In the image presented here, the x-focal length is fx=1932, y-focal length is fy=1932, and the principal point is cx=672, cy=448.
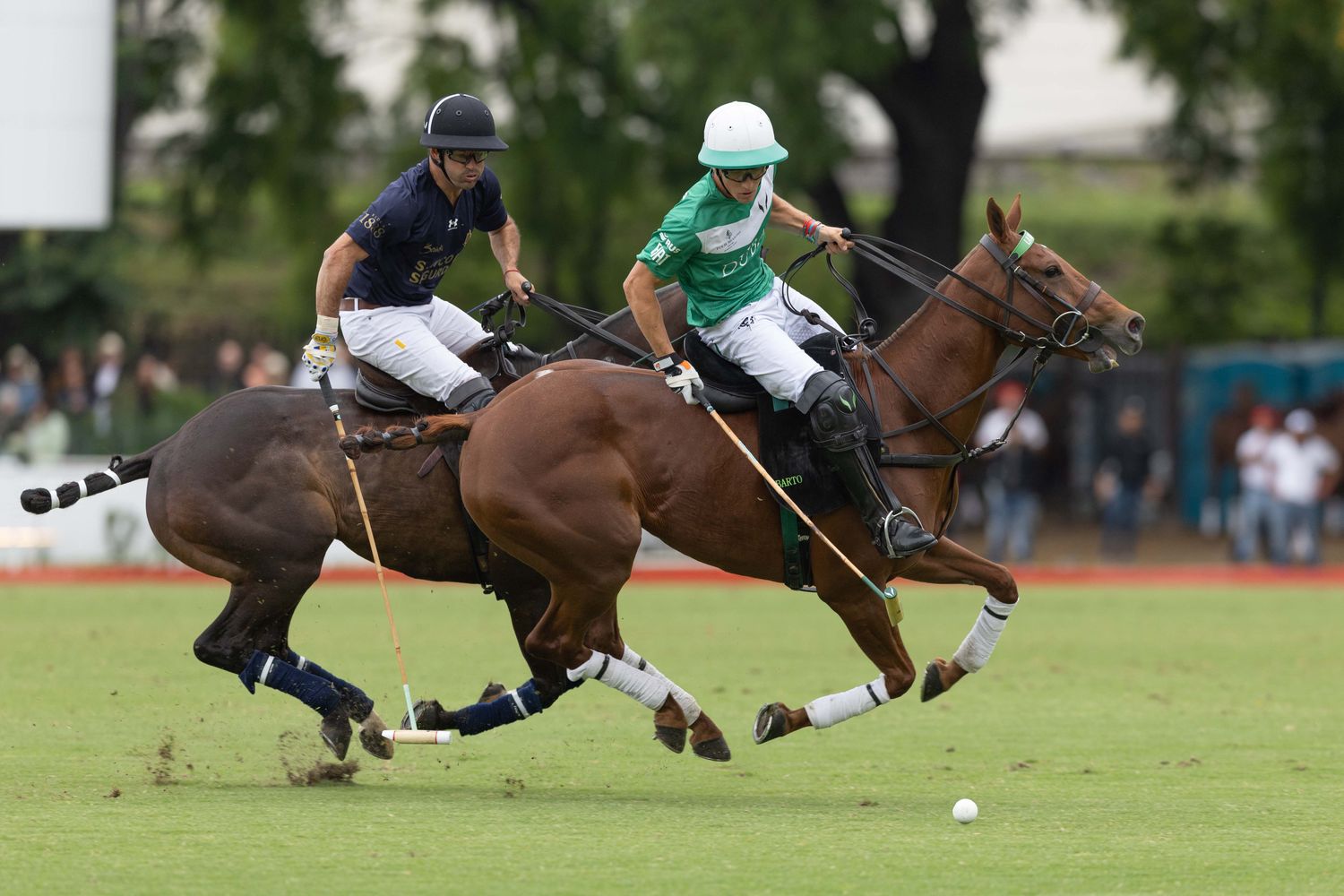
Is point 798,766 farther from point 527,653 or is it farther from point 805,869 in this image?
point 805,869

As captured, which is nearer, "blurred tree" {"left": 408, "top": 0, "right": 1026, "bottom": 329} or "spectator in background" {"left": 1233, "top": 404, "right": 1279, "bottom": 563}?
"blurred tree" {"left": 408, "top": 0, "right": 1026, "bottom": 329}

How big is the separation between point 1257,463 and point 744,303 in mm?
14461

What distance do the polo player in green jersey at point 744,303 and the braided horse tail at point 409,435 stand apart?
2.71 ft

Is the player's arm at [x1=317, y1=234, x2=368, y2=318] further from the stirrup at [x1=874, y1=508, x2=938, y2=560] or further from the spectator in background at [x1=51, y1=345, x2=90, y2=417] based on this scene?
the spectator in background at [x1=51, y1=345, x2=90, y2=417]

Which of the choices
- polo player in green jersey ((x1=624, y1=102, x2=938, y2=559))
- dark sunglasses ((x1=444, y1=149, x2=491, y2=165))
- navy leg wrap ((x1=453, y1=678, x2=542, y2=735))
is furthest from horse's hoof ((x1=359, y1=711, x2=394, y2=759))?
dark sunglasses ((x1=444, y1=149, x2=491, y2=165))

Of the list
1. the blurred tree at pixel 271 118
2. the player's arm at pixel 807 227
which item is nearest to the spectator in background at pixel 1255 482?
the blurred tree at pixel 271 118

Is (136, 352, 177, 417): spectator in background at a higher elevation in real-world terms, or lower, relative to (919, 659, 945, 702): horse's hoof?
lower

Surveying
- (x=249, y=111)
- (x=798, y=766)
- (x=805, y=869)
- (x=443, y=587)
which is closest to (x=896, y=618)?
(x=798, y=766)

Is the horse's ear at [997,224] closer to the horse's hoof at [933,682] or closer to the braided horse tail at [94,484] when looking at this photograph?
the horse's hoof at [933,682]

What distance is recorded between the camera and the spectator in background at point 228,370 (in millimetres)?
20781

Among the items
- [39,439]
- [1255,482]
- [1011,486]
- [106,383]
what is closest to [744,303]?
[39,439]

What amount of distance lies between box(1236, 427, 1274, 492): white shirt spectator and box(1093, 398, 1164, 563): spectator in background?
126 centimetres

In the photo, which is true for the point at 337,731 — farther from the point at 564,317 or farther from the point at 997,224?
the point at 997,224

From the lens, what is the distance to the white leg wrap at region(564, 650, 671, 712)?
7.80 m
